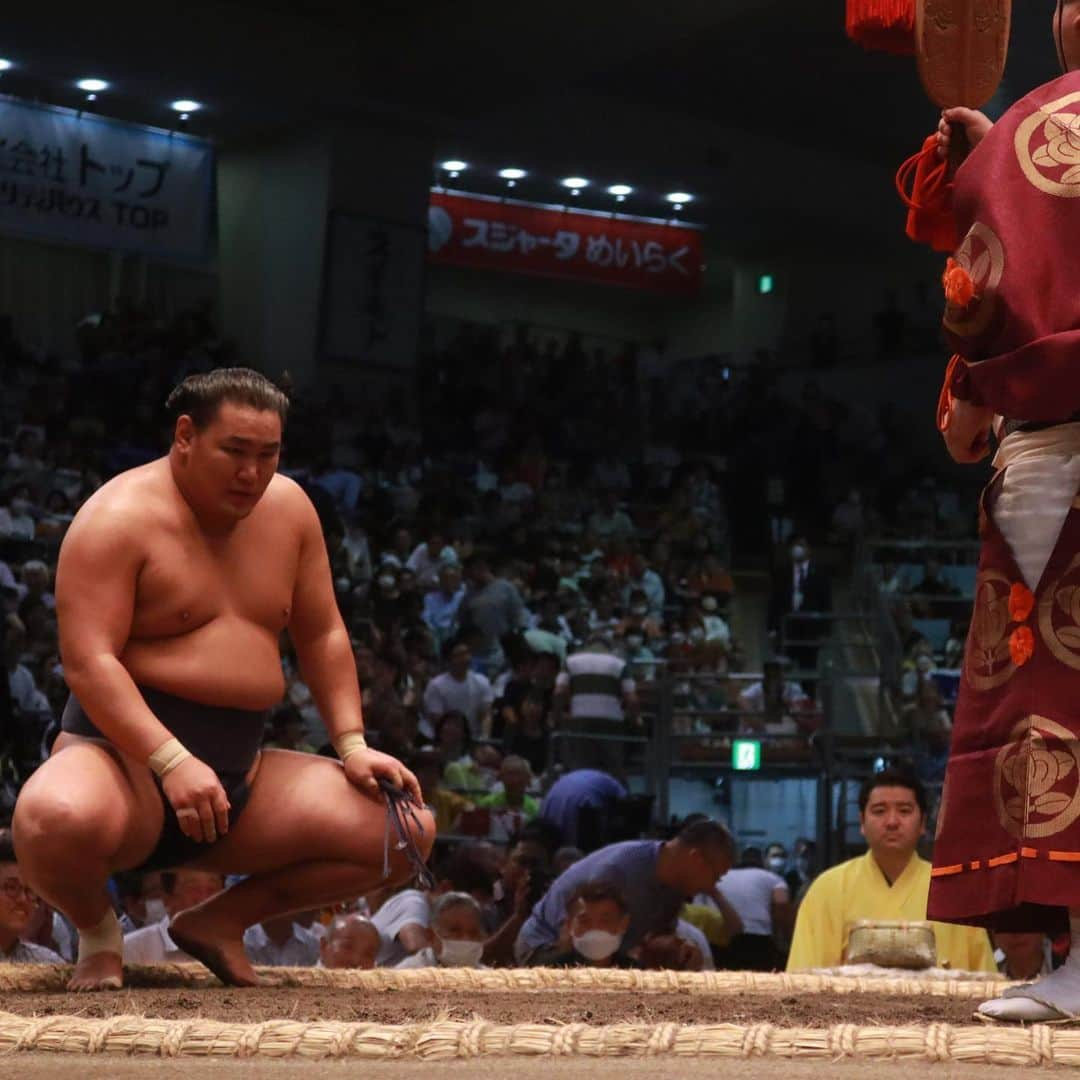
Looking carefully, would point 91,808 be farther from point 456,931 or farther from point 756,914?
point 756,914

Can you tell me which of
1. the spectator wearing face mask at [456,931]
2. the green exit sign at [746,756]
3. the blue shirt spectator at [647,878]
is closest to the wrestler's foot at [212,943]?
the spectator wearing face mask at [456,931]

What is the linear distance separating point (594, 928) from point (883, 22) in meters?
1.83

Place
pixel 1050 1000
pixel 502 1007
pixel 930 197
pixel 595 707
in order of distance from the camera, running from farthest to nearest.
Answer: pixel 595 707
pixel 930 197
pixel 502 1007
pixel 1050 1000

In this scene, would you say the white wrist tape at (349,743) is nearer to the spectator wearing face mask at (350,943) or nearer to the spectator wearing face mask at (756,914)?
the spectator wearing face mask at (350,943)

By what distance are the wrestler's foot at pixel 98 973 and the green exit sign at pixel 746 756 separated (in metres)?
3.63

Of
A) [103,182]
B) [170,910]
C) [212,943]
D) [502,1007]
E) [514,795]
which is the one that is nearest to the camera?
[502,1007]

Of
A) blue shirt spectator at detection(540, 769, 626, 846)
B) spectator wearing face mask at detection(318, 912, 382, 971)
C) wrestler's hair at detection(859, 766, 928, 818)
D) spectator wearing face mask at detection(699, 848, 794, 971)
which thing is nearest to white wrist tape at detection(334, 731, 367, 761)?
spectator wearing face mask at detection(318, 912, 382, 971)

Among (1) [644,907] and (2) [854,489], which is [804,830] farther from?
(2) [854,489]

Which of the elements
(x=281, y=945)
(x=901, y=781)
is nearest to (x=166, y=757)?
(x=901, y=781)

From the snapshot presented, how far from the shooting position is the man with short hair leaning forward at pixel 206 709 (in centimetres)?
198

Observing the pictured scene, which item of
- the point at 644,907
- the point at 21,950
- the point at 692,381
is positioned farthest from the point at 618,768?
the point at 692,381

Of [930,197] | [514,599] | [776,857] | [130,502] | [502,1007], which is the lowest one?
[776,857]

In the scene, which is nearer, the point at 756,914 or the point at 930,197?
the point at 930,197

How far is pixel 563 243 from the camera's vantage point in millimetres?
12039
